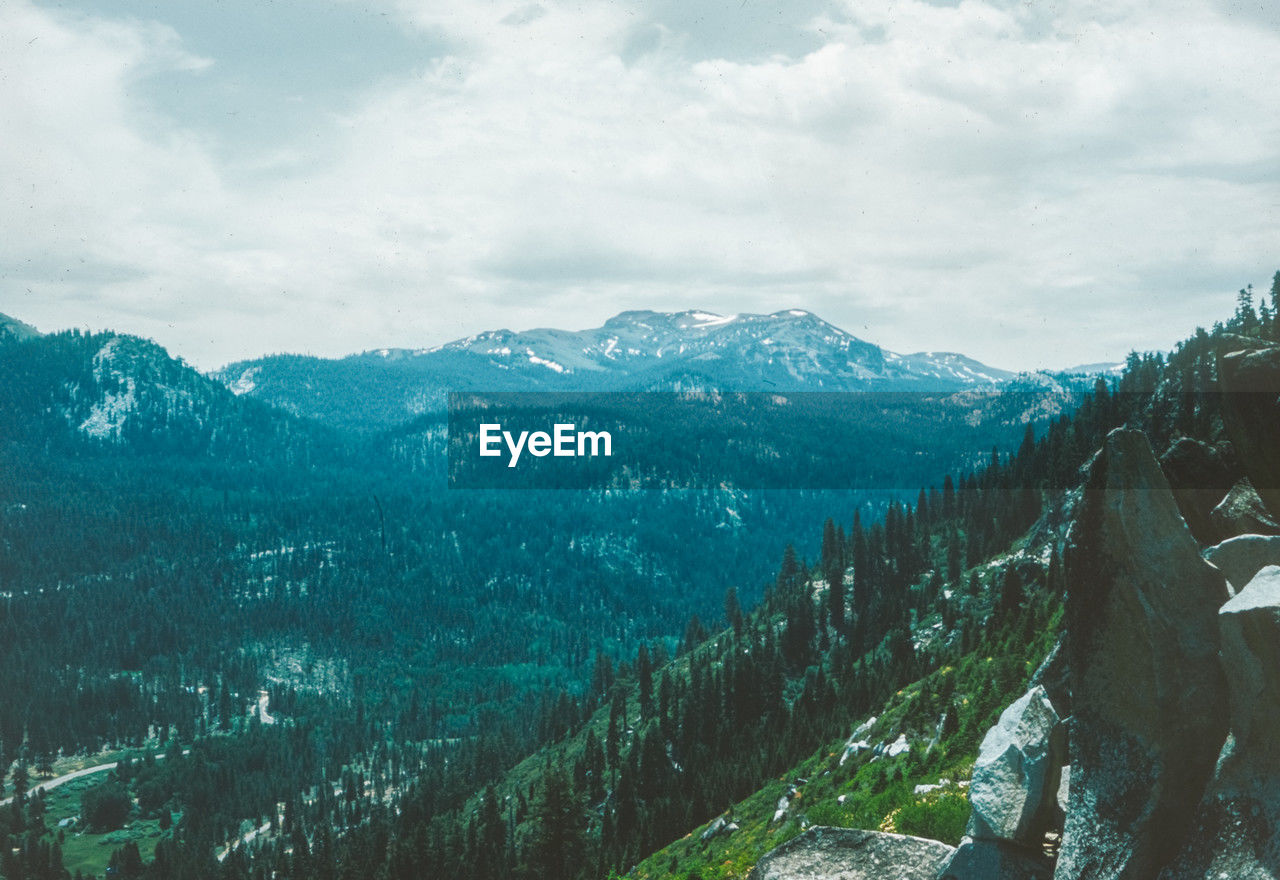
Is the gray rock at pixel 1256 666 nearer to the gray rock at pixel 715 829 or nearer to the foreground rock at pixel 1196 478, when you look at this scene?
the foreground rock at pixel 1196 478

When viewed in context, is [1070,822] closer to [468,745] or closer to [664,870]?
[664,870]

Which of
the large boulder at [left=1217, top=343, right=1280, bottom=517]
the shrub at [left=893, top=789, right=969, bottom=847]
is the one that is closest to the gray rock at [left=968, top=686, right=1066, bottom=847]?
the shrub at [left=893, top=789, right=969, bottom=847]

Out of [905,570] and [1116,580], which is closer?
[1116,580]

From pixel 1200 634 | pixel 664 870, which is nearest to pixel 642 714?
pixel 664 870

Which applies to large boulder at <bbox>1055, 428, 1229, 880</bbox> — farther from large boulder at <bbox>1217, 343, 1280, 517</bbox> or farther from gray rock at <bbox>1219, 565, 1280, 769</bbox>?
large boulder at <bbox>1217, 343, 1280, 517</bbox>

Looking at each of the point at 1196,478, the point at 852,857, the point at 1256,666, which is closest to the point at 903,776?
the point at 852,857

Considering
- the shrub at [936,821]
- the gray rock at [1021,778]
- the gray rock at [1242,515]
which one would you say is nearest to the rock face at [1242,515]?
the gray rock at [1242,515]
